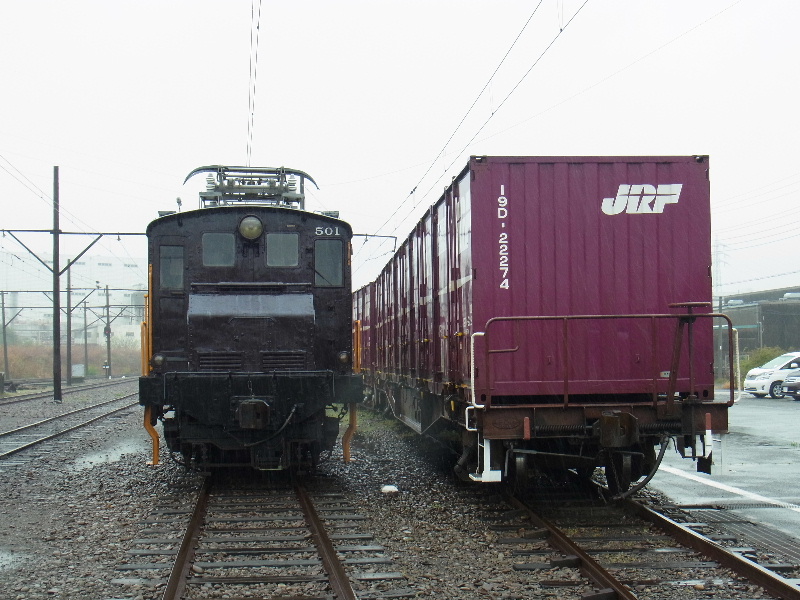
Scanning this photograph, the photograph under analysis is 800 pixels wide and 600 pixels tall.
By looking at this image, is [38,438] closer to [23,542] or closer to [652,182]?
[23,542]

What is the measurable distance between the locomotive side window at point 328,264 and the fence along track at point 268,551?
2650mm

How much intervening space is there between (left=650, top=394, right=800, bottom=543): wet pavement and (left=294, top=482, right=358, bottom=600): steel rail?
3.69 m

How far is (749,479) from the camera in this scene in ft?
35.1

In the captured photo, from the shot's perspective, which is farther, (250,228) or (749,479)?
(749,479)

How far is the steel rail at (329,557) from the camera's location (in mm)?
5667

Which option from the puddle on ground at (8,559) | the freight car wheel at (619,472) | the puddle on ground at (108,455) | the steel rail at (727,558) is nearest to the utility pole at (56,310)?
the puddle on ground at (108,455)

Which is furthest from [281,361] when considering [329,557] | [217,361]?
[329,557]

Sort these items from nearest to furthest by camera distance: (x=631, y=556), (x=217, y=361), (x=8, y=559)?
1. (x=631, y=556)
2. (x=8, y=559)
3. (x=217, y=361)

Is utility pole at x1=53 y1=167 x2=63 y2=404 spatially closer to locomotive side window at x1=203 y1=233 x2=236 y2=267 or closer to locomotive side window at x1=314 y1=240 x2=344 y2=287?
locomotive side window at x1=203 y1=233 x2=236 y2=267

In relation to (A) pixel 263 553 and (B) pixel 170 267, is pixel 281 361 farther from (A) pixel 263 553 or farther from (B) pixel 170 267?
(A) pixel 263 553

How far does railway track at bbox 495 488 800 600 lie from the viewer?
18.7 ft

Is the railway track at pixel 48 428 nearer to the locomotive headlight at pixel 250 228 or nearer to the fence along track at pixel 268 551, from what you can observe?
the locomotive headlight at pixel 250 228

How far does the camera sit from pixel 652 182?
8.19 meters

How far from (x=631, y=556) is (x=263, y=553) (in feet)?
9.48
